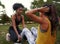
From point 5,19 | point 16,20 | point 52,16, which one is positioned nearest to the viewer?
point 52,16

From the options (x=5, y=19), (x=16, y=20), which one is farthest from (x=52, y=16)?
(x=5, y=19)

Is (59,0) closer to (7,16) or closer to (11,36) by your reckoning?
(11,36)

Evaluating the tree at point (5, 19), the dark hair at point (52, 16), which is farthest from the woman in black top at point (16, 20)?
the tree at point (5, 19)

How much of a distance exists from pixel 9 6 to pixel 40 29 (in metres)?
7.97

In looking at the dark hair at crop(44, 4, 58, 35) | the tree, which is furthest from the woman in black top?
the tree

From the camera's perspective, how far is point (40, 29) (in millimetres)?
3928

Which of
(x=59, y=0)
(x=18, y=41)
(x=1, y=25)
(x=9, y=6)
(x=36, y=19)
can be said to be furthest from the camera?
(x=9, y=6)

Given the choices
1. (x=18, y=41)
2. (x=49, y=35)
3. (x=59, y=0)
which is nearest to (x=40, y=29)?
(x=49, y=35)

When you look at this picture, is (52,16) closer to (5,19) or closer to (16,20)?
(16,20)

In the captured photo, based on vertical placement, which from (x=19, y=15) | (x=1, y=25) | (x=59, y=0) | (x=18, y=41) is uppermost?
(x=59, y=0)

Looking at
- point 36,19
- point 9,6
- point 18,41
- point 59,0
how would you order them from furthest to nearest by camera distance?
point 9,6 < point 18,41 < point 59,0 < point 36,19

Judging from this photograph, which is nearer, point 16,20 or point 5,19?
point 16,20

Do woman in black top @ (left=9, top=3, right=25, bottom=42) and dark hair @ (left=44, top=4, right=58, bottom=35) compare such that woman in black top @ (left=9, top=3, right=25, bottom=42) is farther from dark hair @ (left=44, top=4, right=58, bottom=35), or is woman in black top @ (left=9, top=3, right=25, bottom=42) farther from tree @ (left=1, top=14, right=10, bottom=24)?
tree @ (left=1, top=14, right=10, bottom=24)

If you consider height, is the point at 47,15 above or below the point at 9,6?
above
